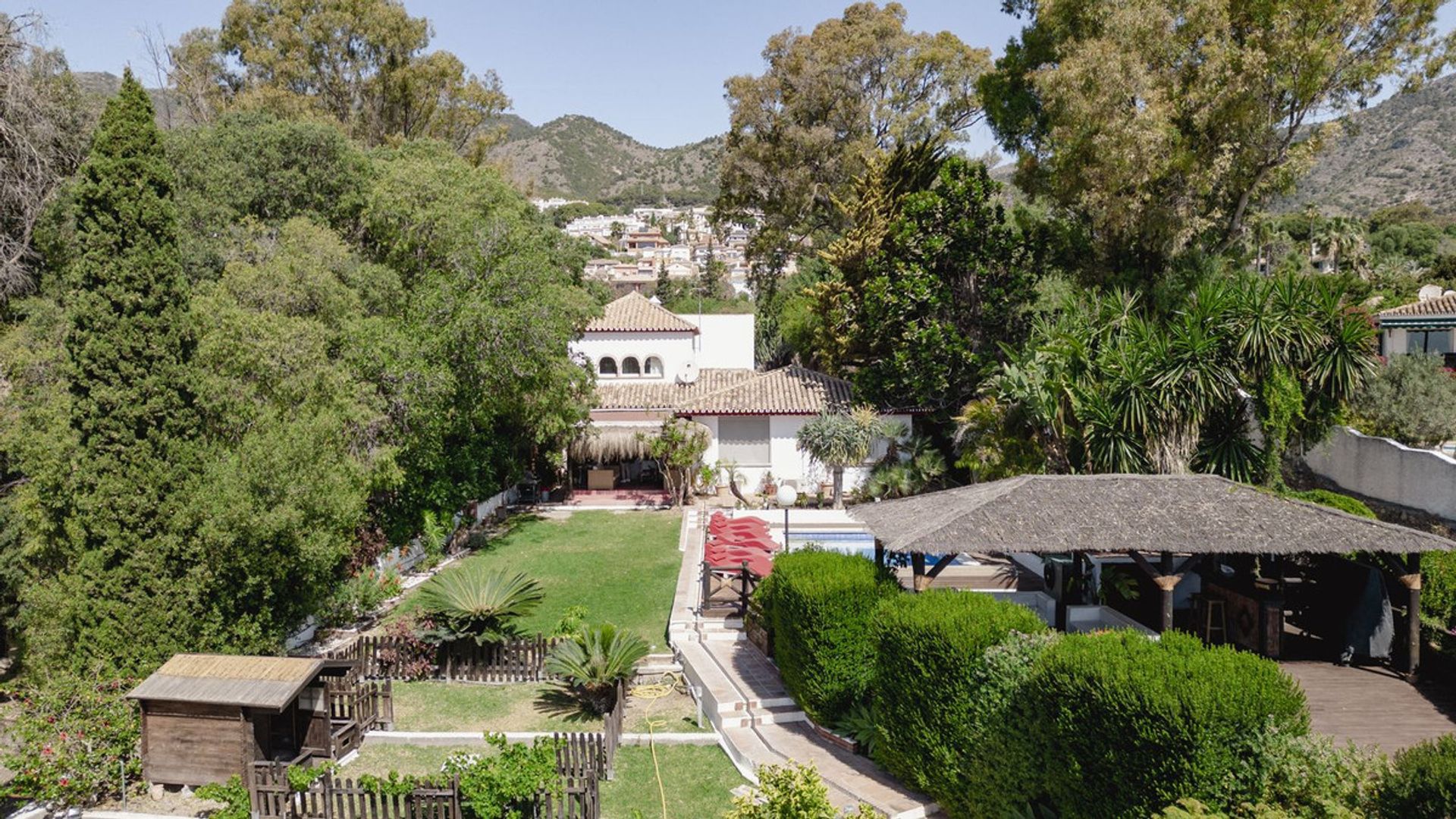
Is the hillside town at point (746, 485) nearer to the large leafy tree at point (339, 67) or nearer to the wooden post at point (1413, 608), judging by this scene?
the wooden post at point (1413, 608)

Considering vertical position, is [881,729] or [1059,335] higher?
[1059,335]

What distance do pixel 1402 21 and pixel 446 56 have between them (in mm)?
39590

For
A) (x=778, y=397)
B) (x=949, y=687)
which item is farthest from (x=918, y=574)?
(x=778, y=397)

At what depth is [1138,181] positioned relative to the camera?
23.3 metres

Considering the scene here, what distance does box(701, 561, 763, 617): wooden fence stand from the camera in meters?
18.3

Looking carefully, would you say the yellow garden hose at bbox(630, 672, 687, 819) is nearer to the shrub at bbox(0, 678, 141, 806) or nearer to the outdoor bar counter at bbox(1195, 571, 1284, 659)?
the shrub at bbox(0, 678, 141, 806)

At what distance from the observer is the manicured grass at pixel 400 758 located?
12852 millimetres

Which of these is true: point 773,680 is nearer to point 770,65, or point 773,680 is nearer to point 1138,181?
point 1138,181

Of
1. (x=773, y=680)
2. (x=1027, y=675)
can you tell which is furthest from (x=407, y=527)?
(x=1027, y=675)

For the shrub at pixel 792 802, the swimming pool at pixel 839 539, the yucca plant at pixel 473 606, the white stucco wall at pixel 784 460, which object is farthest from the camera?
the white stucco wall at pixel 784 460

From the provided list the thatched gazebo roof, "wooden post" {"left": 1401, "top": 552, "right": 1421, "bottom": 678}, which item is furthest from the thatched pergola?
the thatched gazebo roof

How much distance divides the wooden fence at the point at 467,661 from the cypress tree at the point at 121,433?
315 centimetres

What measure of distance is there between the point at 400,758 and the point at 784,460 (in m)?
19.5

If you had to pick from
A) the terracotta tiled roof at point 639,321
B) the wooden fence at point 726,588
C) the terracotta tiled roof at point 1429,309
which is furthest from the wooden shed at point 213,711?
the terracotta tiled roof at point 1429,309
